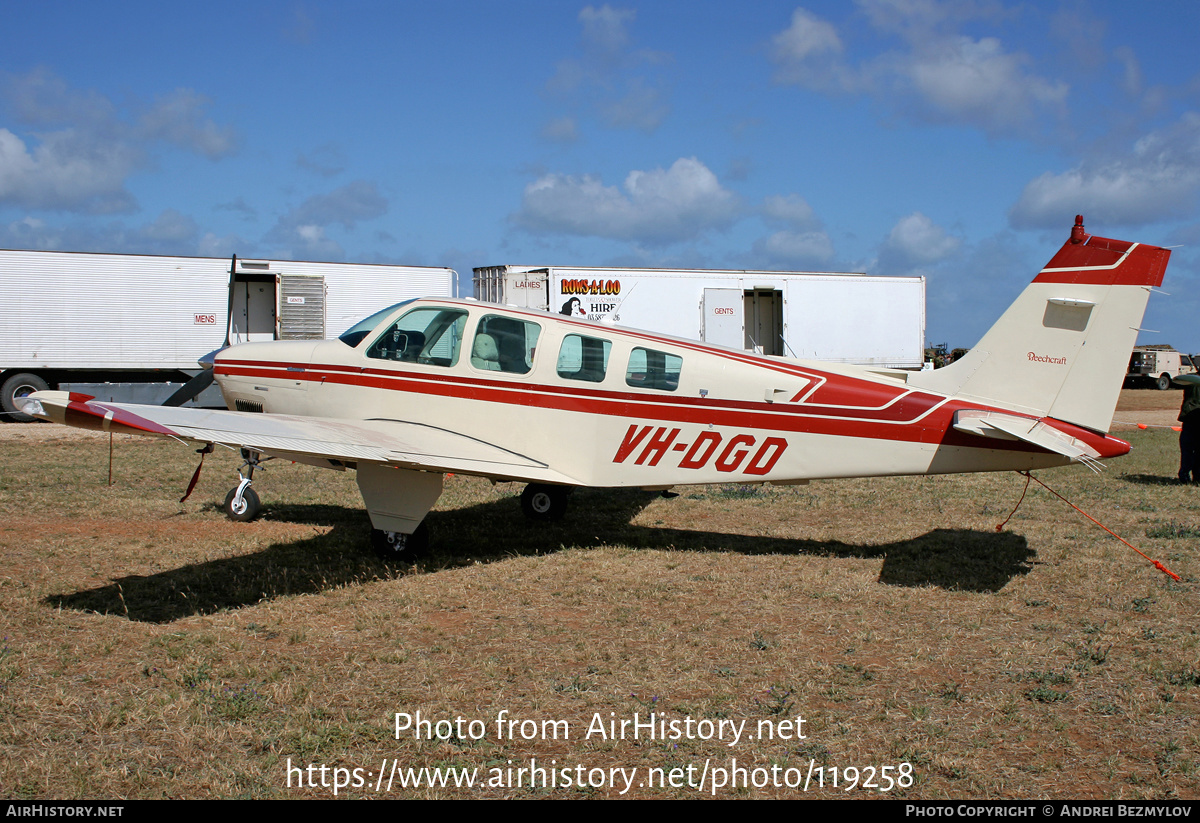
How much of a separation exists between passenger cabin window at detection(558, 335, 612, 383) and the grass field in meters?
1.65

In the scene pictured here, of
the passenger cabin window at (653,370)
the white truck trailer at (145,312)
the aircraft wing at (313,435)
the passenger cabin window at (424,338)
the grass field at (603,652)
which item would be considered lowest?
the grass field at (603,652)

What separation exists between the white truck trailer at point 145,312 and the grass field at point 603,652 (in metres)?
11.0

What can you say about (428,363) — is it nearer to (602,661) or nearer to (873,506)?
(602,661)

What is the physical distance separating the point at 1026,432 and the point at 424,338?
16.7 ft

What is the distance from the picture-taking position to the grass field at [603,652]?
3.76m

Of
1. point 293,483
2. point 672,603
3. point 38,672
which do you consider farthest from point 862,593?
point 293,483

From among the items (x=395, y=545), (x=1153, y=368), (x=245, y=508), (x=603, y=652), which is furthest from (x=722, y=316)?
(x=1153, y=368)

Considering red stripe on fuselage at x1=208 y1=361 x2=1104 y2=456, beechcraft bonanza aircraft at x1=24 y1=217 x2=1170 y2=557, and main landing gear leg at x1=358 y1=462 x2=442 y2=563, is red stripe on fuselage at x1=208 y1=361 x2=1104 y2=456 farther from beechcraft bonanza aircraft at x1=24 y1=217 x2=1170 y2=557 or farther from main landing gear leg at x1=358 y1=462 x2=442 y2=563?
main landing gear leg at x1=358 y1=462 x2=442 y2=563

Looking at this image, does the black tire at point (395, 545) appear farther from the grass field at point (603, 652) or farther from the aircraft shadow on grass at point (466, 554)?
the grass field at point (603, 652)

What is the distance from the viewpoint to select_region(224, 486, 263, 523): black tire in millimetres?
9031

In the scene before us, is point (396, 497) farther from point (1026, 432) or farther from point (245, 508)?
point (1026, 432)

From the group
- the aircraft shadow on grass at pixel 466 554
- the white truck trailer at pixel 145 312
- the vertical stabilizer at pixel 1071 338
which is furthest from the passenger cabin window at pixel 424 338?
the white truck trailer at pixel 145 312

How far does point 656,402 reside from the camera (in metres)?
7.41

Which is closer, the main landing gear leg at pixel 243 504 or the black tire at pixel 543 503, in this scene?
the main landing gear leg at pixel 243 504
